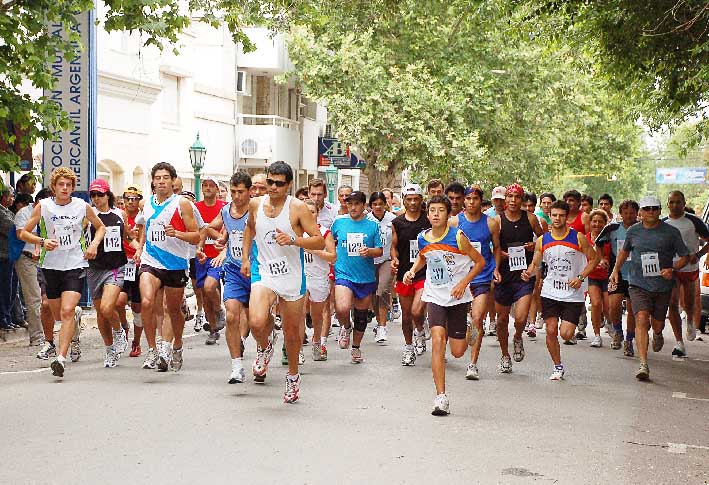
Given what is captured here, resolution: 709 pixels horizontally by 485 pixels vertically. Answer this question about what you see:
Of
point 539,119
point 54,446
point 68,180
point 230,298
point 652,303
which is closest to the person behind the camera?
point 54,446

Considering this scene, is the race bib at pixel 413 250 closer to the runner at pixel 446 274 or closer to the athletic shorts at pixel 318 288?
the athletic shorts at pixel 318 288

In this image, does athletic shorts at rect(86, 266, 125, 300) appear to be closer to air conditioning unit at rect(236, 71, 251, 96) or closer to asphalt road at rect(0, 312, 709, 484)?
asphalt road at rect(0, 312, 709, 484)

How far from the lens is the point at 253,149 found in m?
41.0

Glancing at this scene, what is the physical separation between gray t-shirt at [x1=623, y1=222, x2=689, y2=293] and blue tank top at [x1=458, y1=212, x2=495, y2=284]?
152 cm

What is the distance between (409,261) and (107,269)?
327cm

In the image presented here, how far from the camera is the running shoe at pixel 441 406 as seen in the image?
9609 mm

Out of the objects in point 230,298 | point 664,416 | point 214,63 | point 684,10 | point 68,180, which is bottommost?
point 664,416

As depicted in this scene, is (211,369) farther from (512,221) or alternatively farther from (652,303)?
(652,303)

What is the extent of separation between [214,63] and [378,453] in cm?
3144

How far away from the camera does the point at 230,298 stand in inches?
440

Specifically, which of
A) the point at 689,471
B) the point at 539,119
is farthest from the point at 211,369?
the point at 539,119

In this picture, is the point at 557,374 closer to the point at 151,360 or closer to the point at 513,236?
the point at 513,236

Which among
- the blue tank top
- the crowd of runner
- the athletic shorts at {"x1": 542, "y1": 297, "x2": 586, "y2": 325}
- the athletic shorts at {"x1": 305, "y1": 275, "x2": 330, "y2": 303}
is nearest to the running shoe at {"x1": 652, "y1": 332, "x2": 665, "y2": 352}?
the crowd of runner

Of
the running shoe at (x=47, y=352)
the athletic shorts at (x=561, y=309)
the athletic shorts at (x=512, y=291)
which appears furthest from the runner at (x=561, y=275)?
the running shoe at (x=47, y=352)
